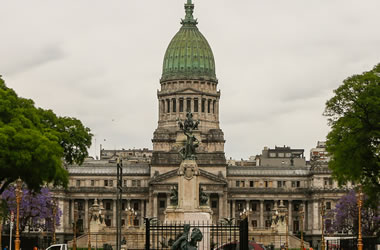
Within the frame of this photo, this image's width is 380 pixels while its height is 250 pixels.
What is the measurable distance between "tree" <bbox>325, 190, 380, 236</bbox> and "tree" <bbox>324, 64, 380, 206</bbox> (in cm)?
4459

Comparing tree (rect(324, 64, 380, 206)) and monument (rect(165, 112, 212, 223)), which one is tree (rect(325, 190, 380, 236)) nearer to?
monument (rect(165, 112, 212, 223))

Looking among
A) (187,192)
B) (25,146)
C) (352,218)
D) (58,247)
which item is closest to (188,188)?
(187,192)

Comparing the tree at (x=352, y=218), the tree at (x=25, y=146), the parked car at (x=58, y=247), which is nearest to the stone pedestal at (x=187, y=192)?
the parked car at (x=58, y=247)

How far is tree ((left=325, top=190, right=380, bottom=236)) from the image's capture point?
142988mm

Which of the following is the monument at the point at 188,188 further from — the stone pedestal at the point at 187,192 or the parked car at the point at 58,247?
the parked car at the point at 58,247

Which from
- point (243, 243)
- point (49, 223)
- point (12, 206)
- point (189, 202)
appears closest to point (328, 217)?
point (49, 223)

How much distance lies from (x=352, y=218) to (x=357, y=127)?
228 ft

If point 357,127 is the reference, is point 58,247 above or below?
below

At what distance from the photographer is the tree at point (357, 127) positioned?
91.2m

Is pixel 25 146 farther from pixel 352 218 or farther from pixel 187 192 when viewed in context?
pixel 352 218

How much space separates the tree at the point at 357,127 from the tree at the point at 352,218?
44.6 metres

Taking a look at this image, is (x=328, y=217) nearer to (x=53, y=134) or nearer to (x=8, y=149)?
(x=53, y=134)

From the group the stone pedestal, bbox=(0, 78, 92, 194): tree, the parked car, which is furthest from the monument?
bbox=(0, 78, 92, 194): tree

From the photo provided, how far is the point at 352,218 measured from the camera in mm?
159375
